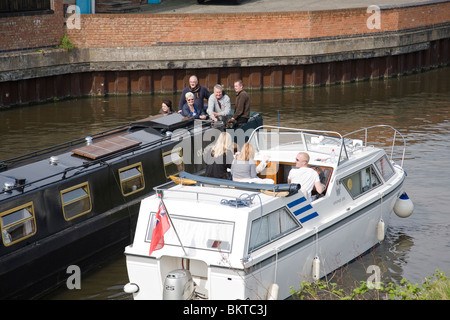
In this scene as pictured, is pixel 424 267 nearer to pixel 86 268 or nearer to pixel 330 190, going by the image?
pixel 330 190

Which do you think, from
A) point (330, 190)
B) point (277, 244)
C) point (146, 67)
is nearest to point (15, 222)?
point (277, 244)

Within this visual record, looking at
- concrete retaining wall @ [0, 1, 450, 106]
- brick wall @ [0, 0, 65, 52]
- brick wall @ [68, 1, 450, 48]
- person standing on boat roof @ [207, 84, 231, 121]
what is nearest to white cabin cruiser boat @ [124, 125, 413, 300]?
person standing on boat roof @ [207, 84, 231, 121]

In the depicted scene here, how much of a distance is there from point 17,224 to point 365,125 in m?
14.0

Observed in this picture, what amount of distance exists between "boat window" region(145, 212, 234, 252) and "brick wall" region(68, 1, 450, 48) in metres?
16.8

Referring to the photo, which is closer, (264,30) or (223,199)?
(223,199)

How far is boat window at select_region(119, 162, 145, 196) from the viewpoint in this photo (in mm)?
13586

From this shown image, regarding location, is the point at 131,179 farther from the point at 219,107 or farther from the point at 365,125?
the point at 365,125

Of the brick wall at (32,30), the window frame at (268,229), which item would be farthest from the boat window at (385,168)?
the brick wall at (32,30)

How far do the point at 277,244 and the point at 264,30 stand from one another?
57.3 ft

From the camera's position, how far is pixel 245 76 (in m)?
27.4

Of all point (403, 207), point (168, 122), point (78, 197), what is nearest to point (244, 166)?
point (78, 197)

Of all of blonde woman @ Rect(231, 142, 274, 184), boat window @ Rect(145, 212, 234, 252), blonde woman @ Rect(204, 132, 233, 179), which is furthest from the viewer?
blonde woman @ Rect(204, 132, 233, 179)

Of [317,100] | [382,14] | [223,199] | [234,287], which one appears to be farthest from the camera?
[382,14]

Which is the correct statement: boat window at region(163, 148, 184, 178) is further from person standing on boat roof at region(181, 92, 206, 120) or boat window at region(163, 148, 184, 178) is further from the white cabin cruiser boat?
the white cabin cruiser boat
